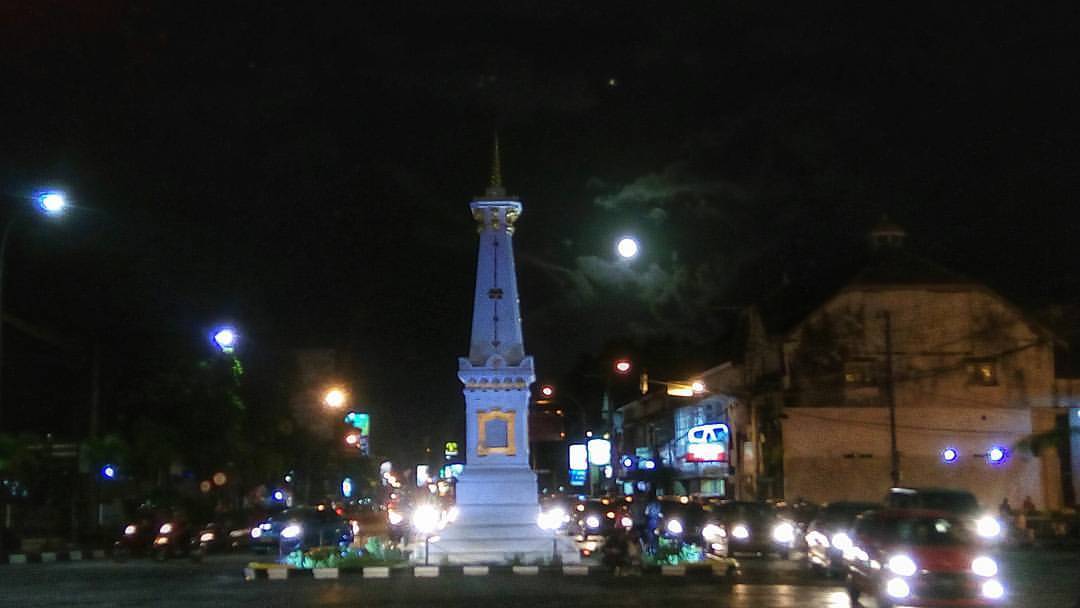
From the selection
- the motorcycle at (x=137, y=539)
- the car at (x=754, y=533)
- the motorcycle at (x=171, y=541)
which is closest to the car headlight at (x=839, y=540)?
the car at (x=754, y=533)

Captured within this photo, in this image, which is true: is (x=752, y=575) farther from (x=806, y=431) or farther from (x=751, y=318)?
(x=751, y=318)

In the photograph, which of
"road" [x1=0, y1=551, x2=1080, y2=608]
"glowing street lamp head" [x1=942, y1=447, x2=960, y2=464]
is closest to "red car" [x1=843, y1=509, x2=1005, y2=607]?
"road" [x1=0, y1=551, x2=1080, y2=608]

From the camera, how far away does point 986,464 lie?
56531mm

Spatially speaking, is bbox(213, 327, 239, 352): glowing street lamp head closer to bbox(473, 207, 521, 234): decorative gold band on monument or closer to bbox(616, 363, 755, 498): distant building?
bbox(616, 363, 755, 498): distant building

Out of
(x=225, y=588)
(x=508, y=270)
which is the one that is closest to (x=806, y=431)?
(x=508, y=270)

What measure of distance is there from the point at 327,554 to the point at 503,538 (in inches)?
205

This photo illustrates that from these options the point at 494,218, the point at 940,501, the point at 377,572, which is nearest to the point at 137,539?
the point at 377,572

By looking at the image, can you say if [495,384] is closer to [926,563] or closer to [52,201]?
[52,201]

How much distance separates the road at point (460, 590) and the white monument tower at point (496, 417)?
16.8ft

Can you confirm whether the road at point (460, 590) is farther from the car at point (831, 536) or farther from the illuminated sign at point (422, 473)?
the illuminated sign at point (422, 473)

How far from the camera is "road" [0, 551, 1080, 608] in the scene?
22.4 metres

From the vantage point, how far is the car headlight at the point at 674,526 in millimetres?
39156

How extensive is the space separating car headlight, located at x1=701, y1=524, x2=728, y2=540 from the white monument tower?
15.2ft

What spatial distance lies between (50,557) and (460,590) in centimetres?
1847
